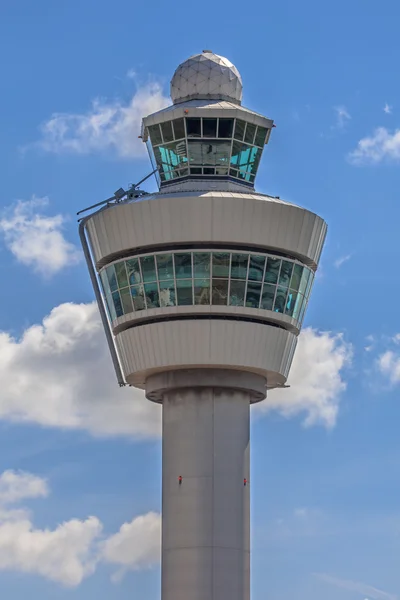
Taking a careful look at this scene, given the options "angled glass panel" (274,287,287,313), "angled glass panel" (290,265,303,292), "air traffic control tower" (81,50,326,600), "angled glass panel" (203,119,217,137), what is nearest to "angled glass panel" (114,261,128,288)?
"air traffic control tower" (81,50,326,600)

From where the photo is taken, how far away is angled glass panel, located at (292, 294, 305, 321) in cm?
7300

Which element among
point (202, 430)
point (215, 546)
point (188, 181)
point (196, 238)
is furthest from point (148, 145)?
point (215, 546)

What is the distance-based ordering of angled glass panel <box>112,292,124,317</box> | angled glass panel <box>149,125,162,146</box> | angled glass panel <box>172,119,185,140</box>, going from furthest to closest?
angled glass panel <box>149,125,162,146</box> < angled glass panel <box>172,119,185,140</box> < angled glass panel <box>112,292,124,317</box>

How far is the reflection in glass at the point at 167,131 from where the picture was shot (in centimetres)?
7488

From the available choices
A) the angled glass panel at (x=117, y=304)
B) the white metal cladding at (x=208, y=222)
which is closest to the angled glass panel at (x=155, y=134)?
the white metal cladding at (x=208, y=222)

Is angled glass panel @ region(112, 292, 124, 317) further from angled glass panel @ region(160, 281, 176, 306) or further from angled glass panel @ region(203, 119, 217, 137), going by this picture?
angled glass panel @ region(203, 119, 217, 137)

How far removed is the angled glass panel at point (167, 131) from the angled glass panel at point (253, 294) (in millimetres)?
9373

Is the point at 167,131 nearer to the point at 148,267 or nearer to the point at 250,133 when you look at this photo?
the point at 250,133

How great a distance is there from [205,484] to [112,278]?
36.3ft

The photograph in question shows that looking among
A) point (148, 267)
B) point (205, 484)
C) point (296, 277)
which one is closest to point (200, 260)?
point (148, 267)

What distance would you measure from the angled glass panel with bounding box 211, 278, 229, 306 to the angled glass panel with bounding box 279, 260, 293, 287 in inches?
119

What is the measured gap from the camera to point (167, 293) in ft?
232

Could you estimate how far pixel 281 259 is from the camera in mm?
71500

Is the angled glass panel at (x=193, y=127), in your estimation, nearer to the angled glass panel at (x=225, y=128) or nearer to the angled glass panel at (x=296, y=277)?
the angled glass panel at (x=225, y=128)
